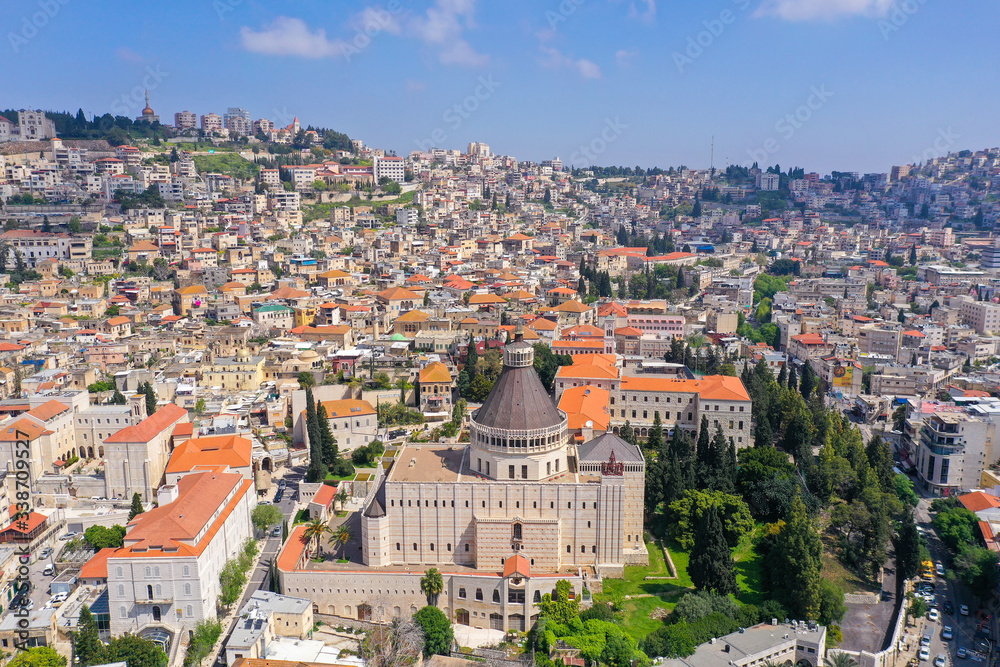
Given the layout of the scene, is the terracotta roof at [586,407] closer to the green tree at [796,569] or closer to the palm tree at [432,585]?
the green tree at [796,569]

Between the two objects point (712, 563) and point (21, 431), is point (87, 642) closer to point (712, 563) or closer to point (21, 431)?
point (21, 431)

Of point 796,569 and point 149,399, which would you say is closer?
point 796,569

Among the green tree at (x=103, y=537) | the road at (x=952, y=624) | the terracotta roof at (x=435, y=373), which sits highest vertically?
the terracotta roof at (x=435, y=373)

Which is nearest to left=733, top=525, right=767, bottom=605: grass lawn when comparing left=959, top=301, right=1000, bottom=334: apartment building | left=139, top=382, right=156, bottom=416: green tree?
left=139, top=382, right=156, bottom=416: green tree

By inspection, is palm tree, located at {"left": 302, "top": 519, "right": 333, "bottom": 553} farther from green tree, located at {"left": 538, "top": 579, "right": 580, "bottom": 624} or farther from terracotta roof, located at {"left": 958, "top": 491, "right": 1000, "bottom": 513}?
terracotta roof, located at {"left": 958, "top": 491, "right": 1000, "bottom": 513}

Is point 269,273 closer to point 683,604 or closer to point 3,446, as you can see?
point 3,446

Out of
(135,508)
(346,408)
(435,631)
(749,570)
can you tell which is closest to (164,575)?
(135,508)

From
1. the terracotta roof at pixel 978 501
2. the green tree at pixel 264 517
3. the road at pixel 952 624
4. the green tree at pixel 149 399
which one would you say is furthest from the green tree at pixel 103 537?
the terracotta roof at pixel 978 501
